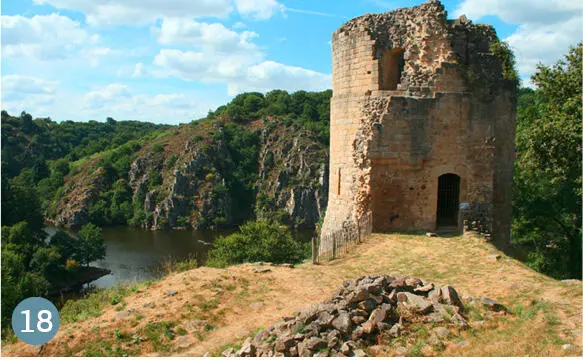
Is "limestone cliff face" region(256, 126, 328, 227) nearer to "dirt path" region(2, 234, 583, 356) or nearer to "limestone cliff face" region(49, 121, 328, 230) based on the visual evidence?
"limestone cliff face" region(49, 121, 328, 230)

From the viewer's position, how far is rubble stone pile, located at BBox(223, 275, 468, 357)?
626 centimetres

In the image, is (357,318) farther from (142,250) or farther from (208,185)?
(208,185)

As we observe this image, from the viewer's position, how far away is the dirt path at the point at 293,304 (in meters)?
6.36

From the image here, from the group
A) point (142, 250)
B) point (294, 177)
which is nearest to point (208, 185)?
point (294, 177)

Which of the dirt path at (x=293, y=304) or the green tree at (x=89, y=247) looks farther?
the green tree at (x=89, y=247)

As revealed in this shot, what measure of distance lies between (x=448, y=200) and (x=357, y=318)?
8324 millimetres

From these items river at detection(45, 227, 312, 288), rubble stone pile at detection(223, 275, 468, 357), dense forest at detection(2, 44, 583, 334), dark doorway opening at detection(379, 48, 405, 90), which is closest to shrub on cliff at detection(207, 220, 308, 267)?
dark doorway opening at detection(379, 48, 405, 90)

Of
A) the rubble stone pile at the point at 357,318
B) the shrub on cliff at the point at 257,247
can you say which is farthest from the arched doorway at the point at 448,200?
the rubble stone pile at the point at 357,318

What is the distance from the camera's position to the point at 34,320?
781 cm

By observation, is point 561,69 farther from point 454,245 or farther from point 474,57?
point 454,245

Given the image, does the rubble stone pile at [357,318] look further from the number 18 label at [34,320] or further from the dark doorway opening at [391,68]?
the dark doorway opening at [391,68]

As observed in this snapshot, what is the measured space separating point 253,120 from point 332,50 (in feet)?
234

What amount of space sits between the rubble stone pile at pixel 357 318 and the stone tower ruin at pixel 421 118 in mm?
5564

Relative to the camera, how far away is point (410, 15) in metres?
13.4
